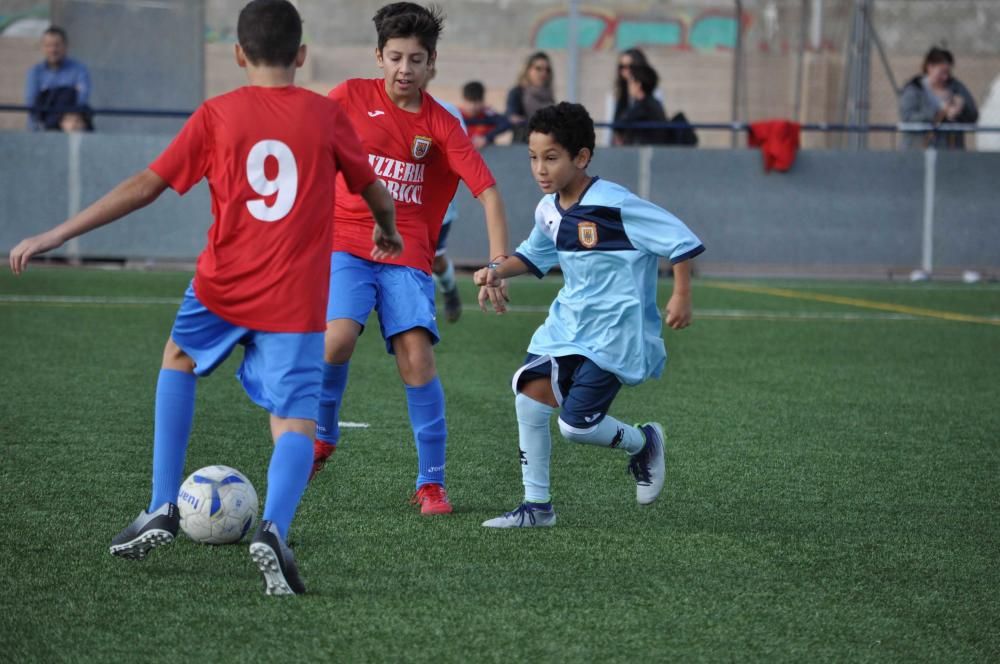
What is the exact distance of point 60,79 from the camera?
14.1 m

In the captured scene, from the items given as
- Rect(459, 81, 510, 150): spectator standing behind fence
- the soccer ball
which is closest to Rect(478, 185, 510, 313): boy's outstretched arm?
the soccer ball

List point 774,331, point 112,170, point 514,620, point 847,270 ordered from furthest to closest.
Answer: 1. point 847,270
2. point 112,170
3. point 774,331
4. point 514,620

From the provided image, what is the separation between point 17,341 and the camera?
8594 millimetres

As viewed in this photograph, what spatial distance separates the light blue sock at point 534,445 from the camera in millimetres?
4496

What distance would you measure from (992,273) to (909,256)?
38.0 inches

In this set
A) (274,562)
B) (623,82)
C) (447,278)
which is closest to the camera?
(274,562)

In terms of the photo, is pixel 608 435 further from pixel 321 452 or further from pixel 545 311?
pixel 545 311

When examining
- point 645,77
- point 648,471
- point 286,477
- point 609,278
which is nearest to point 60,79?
point 645,77

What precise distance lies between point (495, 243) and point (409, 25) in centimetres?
78

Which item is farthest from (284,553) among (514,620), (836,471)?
(836,471)

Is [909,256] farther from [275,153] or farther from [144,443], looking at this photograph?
[275,153]

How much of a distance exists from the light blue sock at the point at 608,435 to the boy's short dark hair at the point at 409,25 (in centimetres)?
135

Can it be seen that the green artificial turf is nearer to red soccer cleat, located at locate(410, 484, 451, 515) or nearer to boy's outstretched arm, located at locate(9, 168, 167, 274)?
red soccer cleat, located at locate(410, 484, 451, 515)

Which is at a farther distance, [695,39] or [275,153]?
[695,39]
